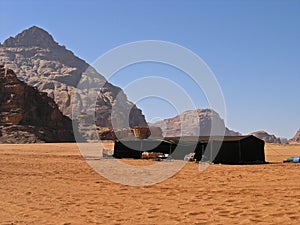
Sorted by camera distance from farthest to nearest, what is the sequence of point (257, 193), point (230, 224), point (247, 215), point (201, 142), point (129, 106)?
point (129, 106) → point (201, 142) → point (257, 193) → point (247, 215) → point (230, 224)

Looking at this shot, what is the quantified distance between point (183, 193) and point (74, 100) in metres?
157

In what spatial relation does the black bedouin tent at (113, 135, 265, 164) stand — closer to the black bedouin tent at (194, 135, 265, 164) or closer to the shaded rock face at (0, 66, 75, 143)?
the black bedouin tent at (194, 135, 265, 164)

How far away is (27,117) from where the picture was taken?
302 feet

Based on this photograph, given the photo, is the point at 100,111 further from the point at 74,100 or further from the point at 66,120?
the point at 66,120

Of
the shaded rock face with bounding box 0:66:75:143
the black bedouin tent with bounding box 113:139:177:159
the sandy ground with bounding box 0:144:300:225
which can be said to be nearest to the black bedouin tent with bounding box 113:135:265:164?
the black bedouin tent with bounding box 113:139:177:159

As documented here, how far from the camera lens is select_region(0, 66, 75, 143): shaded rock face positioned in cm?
8456

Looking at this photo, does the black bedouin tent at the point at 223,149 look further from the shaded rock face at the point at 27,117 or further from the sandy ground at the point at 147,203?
the shaded rock face at the point at 27,117

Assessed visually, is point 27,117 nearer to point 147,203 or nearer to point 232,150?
point 232,150

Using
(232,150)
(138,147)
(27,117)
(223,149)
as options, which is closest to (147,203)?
(223,149)

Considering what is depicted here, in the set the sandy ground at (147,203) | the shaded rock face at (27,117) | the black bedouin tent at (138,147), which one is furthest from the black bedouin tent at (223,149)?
the shaded rock face at (27,117)

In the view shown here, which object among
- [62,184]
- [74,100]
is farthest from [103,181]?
[74,100]

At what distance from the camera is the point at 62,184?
14.8 m

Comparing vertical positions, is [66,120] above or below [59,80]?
below

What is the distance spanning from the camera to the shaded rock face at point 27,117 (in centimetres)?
8456
